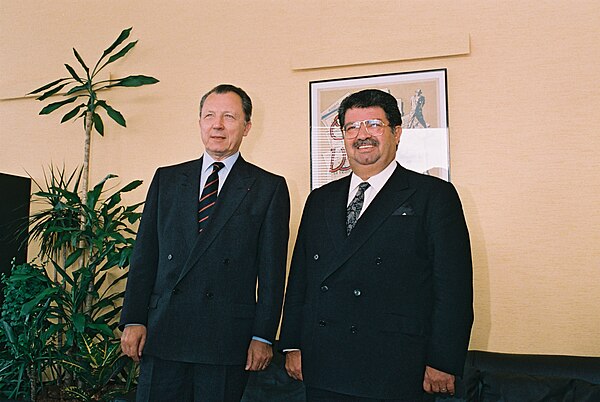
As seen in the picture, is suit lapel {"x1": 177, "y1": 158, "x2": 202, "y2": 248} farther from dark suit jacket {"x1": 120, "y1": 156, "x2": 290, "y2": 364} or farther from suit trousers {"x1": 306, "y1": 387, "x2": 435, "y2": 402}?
suit trousers {"x1": 306, "y1": 387, "x2": 435, "y2": 402}

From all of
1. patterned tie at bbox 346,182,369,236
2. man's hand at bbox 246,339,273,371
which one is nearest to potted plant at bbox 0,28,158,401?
man's hand at bbox 246,339,273,371

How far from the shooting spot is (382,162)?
2.02 m

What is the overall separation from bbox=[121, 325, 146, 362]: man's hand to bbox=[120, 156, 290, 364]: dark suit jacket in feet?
0.09

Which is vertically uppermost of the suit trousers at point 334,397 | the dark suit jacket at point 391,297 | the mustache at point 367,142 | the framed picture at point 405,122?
the framed picture at point 405,122

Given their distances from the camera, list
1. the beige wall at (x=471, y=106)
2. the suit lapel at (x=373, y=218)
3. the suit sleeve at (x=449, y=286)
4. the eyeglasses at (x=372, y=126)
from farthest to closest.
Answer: the beige wall at (x=471, y=106), the eyeglasses at (x=372, y=126), the suit lapel at (x=373, y=218), the suit sleeve at (x=449, y=286)

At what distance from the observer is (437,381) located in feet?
5.85

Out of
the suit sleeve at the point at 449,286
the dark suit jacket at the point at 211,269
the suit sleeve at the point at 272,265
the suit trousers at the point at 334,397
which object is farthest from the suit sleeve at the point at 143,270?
the suit sleeve at the point at 449,286

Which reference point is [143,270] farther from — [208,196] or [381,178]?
[381,178]

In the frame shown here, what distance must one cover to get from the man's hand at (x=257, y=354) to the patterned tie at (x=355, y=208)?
1.47 feet

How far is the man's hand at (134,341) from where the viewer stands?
6.69ft

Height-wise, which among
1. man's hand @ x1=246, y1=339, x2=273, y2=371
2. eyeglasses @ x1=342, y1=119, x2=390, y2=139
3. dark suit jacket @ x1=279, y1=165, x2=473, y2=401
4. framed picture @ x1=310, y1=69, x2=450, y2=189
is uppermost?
framed picture @ x1=310, y1=69, x2=450, y2=189

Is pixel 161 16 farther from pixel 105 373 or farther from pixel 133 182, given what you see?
pixel 105 373

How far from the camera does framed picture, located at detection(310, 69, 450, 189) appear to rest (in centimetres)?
285

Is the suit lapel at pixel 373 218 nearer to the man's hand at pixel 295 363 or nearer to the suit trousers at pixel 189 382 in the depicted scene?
the man's hand at pixel 295 363
